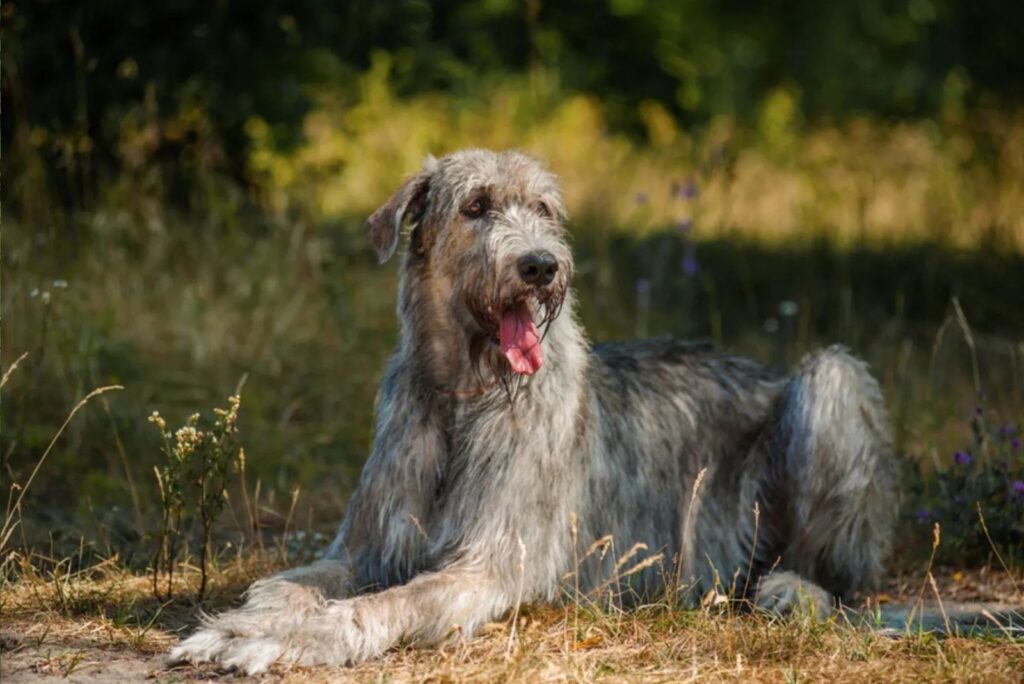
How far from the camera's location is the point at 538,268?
5.21 metres

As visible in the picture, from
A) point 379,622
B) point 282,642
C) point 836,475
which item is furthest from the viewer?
point 836,475

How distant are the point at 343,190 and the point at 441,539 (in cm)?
841

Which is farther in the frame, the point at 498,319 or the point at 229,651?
the point at 498,319

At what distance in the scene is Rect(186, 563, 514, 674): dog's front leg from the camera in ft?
16.4

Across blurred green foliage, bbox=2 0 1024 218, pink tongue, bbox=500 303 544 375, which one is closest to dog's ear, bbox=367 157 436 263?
pink tongue, bbox=500 303 544 375

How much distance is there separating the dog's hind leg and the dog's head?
1463 millimetres

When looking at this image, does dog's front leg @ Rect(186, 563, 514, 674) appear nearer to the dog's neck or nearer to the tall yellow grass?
the dog's neck

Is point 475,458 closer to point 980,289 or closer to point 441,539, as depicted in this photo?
point 441,539

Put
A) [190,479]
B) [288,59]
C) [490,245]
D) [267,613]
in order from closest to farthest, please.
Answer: [267,613] → [490,245] → [190,479] → [288,59]

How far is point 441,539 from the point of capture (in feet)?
18.3

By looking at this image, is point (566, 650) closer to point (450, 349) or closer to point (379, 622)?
point (379, 622)

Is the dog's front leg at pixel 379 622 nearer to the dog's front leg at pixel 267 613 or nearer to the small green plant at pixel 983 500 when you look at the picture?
the dog's front leg at pixel 267 613

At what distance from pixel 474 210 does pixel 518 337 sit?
0.55m

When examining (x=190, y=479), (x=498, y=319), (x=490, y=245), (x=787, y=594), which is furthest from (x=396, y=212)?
(x=787, y=594)
